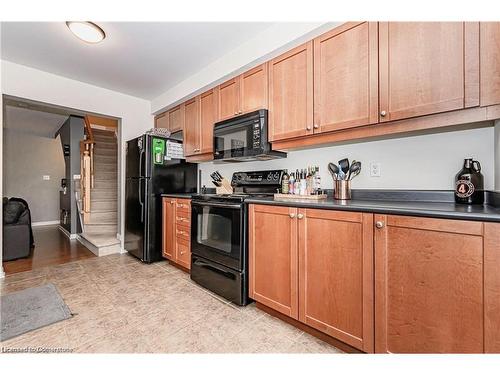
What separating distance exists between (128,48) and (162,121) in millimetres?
1379

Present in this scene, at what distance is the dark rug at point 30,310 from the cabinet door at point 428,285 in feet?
7.40

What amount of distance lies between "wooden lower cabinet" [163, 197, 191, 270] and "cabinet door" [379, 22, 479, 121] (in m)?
2.14

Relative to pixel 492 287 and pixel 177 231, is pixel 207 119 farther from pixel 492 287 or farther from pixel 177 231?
pixel 492 287

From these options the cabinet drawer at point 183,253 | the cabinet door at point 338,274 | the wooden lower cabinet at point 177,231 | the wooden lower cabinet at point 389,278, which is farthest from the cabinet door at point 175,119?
the cabinet door at point 338,274

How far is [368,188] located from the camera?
185 cm

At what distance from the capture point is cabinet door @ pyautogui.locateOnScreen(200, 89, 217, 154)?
273 centimetres

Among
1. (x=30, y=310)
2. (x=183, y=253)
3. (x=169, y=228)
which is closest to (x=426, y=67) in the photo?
(x=183, y=253)

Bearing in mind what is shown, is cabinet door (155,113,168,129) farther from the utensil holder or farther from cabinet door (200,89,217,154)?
the utensil holder

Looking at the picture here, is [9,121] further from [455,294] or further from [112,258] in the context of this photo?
[455,294]

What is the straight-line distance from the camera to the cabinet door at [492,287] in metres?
0.94

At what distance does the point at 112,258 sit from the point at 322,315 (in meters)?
3.02

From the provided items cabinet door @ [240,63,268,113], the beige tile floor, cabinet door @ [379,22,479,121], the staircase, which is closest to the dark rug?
the beige tile floor

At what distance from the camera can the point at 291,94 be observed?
1983mm

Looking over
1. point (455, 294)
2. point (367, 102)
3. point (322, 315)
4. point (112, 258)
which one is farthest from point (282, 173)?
point (112, 258)
